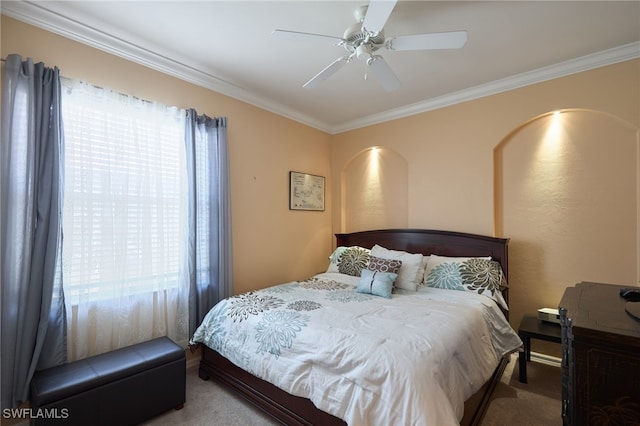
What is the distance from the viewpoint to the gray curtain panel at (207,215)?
2.66 m

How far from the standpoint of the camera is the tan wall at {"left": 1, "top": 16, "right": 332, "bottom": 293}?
2.10 m

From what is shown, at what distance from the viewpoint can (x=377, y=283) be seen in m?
2.69

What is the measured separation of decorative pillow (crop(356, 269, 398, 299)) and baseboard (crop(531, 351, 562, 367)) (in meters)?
1.58

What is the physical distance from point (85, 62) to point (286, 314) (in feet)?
7.86

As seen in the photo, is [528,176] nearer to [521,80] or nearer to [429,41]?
[521,80]

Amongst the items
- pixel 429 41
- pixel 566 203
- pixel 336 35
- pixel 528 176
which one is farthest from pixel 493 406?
pixel 336 35

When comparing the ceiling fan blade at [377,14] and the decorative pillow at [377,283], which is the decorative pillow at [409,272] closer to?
the decorative pillow at [377,283]

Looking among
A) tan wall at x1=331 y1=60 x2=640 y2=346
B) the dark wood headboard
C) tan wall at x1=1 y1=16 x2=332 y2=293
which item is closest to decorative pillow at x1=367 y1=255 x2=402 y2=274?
the dark wood headboard

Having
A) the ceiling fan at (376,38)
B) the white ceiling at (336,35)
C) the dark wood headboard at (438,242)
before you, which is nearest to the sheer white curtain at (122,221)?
the white ceiling at (336,35)

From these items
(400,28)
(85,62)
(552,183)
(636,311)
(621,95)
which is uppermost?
(400,28)

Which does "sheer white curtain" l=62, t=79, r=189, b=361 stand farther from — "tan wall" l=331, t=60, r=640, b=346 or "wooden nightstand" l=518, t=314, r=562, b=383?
"wooden nightstand" l=518, t=314, r=562, b=383

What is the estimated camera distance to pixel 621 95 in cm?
246

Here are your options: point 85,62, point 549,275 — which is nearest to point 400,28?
point 85,62

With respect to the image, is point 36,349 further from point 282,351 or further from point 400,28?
point 400,28
